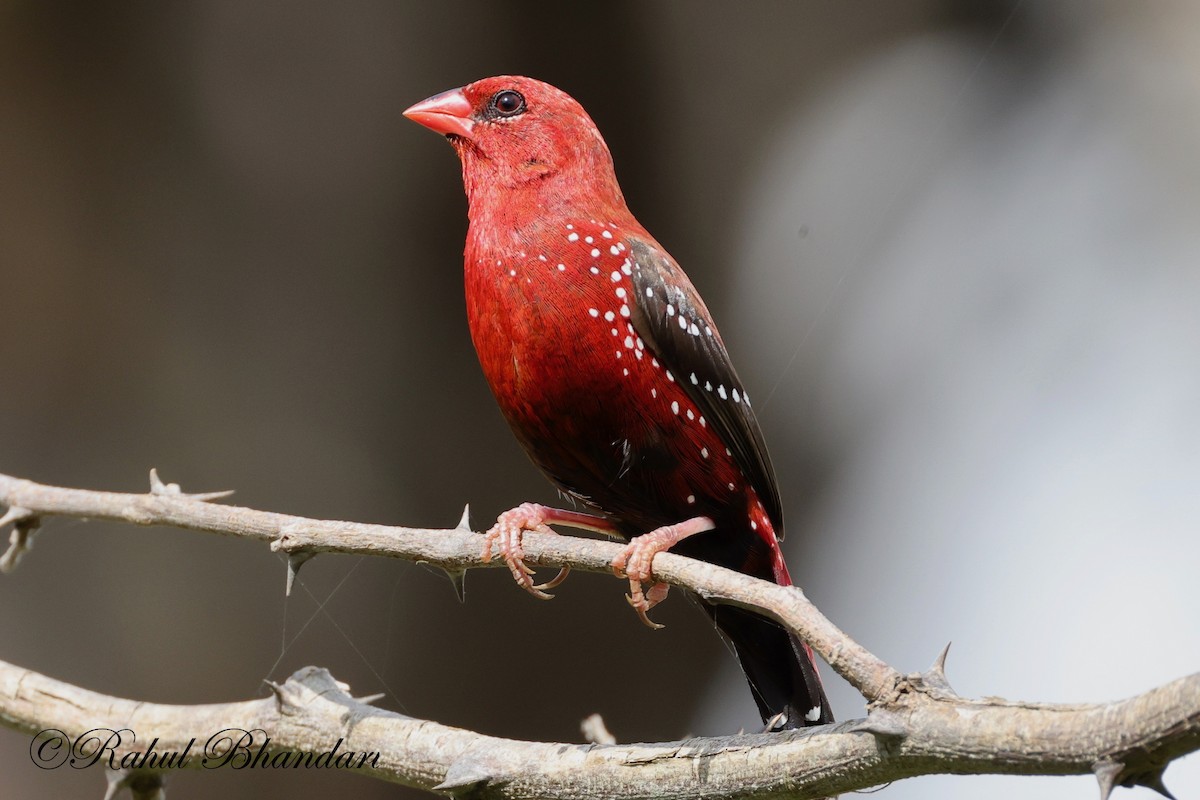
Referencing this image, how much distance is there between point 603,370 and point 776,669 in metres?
0.84

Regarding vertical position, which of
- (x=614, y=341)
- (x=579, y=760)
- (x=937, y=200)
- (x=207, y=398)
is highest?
(x=937, y=200)

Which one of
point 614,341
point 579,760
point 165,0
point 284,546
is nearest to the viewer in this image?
point 579,760

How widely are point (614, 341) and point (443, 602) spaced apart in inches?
81.1

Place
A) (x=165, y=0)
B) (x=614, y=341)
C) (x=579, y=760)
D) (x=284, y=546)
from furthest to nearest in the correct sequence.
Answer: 1. (x=165, y=0)
2. (x=614, y=341)
3. (x=284, y=546)
4. (x=579, y=760)

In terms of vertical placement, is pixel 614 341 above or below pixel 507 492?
above

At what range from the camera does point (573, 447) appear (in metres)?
2.23

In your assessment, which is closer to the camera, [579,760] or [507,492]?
[579,760]

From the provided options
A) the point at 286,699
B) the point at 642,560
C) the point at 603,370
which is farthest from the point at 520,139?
the point at 286,699

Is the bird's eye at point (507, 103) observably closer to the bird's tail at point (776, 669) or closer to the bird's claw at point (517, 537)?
the bird's claw at point (517, 537)

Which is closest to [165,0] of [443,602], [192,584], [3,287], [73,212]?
[73,212]

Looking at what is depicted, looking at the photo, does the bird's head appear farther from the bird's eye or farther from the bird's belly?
the bird's belly

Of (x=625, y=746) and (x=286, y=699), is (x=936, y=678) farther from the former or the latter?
(x=286, y=699)

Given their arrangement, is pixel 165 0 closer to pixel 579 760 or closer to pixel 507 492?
pixel 507 492

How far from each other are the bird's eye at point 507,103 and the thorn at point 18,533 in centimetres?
132
